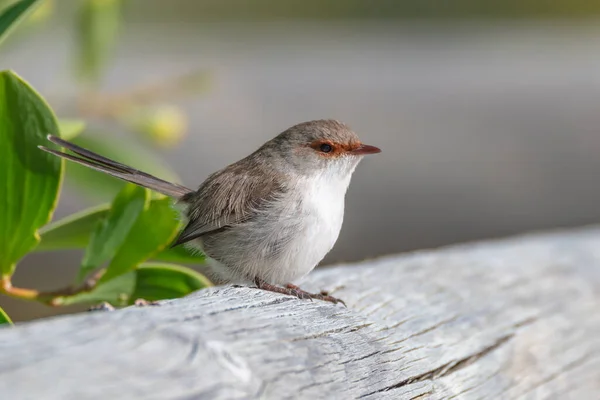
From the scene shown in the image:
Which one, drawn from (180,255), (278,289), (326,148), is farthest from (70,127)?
(326,148)

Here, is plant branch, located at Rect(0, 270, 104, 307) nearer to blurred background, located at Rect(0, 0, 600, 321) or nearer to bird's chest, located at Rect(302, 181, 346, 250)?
bird's chest, located at Rect(302, 181, 346, 250)

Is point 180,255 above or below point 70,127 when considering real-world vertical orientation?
below

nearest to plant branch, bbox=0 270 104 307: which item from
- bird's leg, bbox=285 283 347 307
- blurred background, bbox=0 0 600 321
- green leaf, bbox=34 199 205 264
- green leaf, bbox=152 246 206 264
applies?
green leaf, bbox=34 199 205 264

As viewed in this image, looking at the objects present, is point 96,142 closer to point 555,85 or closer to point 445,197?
point 445,197

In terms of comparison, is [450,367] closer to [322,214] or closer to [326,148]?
[322,214]

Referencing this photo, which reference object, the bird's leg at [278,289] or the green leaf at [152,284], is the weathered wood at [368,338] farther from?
the green leaf at [152,284]

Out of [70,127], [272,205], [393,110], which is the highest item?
[393,110]

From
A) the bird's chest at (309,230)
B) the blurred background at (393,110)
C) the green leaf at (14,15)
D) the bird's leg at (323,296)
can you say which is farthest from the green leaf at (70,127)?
the blurred background at (393,110)
